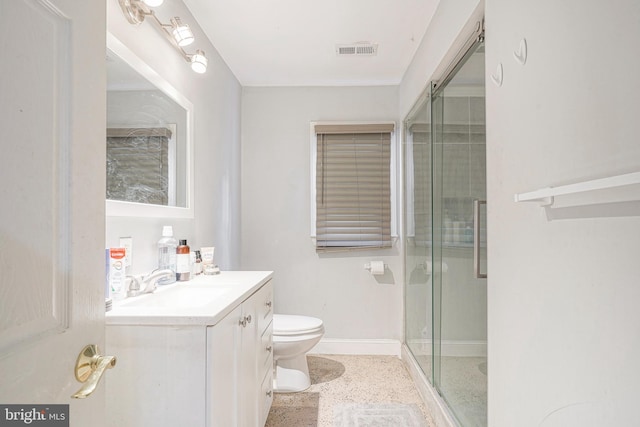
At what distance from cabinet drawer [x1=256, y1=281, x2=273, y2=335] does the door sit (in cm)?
104

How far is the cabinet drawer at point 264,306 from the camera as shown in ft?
5.63

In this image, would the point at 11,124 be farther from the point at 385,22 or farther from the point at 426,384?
the point at 426,384

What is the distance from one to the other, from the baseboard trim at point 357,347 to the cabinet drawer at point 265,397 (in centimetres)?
109

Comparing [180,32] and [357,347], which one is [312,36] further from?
[357,347]

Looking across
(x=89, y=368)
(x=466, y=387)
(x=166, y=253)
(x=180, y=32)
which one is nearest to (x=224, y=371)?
(x=89, y=368)

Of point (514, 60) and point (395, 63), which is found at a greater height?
point (395, 63)

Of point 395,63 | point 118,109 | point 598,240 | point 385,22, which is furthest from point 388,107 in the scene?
point 598,240

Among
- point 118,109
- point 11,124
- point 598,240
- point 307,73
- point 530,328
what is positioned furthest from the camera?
point 307,73

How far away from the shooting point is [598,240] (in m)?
0.76

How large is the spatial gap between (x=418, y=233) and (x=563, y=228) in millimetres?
1686

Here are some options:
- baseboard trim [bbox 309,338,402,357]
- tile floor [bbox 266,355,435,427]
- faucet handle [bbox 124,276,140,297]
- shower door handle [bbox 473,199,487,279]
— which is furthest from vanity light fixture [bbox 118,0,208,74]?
baseboard trim [bbox 309,338,402,357]

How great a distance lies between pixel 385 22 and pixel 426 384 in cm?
217

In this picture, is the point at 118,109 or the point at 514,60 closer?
the point at 514,60

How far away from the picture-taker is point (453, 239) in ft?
5.96
